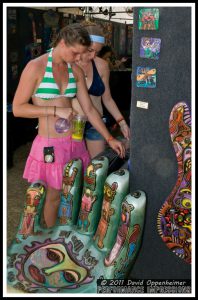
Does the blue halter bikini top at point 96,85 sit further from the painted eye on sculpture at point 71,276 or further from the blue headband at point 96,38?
the painted eye on sculpture at point 71,276

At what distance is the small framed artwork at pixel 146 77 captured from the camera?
1.92 metres

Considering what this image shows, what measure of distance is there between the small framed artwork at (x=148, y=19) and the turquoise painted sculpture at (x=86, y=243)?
2.38ft

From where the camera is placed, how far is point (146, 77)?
1.95m

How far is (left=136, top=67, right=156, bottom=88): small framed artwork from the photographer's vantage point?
1924 mm

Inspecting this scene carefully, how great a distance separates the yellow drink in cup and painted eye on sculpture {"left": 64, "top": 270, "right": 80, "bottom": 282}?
777 mm

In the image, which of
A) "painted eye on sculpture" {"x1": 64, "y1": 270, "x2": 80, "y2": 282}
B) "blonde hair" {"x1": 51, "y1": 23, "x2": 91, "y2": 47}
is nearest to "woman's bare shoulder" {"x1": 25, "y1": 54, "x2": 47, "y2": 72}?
"blonde hair" {"x1": 51, "y1": 23, "x2": 91, "y2": 47}

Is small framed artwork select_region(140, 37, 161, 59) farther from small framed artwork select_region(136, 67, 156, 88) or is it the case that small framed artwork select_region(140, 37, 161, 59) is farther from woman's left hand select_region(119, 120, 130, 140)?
woman's left hand select_region(119, 120, 130, 140)

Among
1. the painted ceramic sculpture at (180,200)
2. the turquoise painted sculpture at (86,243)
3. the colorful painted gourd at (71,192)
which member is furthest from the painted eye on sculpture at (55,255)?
the painted ceramic sculpture at (180,200)

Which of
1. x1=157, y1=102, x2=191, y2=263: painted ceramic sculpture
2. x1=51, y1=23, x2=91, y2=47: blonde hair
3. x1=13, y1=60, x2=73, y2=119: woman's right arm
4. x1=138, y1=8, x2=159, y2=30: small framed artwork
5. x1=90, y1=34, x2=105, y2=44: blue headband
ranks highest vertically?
x1=90, y1=34, x2=105, y2=44: blue headband

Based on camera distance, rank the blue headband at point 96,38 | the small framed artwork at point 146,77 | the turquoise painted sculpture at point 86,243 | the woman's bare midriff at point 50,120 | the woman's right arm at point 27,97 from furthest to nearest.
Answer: the blue headband at point 96,38
the woman's bare midriff at point 50,120
the woman's right arm at point 27,97
the small framed artwork at point 146,77
the turquoise painted sculpture at point 86,243

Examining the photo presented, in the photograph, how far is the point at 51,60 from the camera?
2.10 metres

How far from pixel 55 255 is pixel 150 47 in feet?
3.93

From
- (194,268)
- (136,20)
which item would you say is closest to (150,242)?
(194,268)

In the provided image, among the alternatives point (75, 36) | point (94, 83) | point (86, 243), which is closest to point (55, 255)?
point (86, 243)
